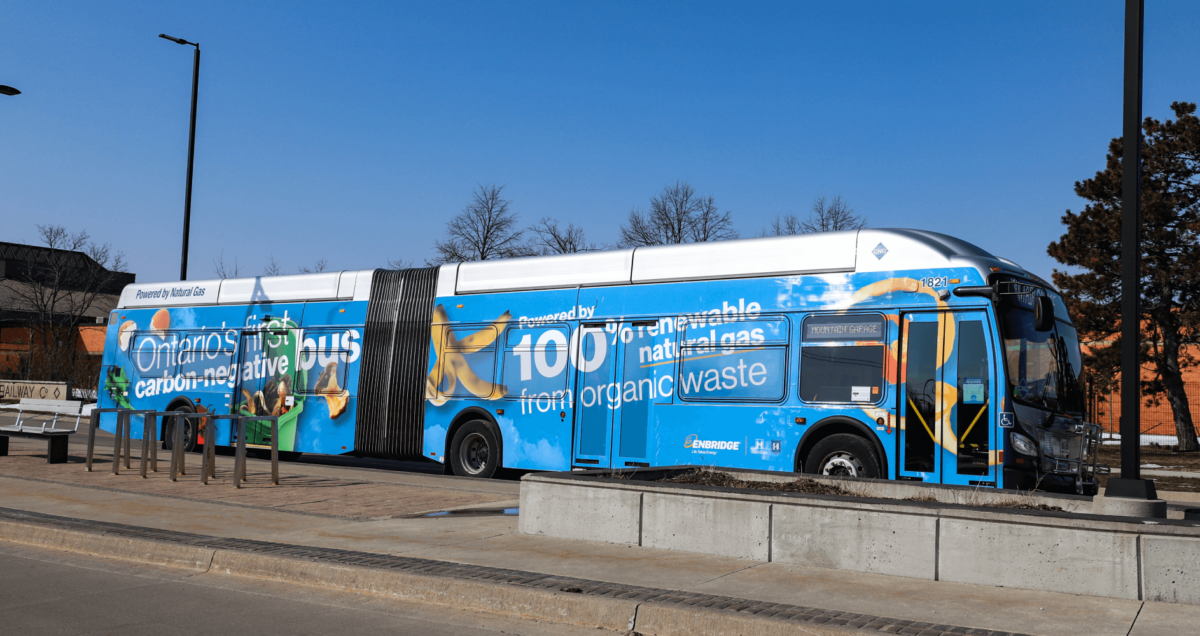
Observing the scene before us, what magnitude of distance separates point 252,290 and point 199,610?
44.8ft

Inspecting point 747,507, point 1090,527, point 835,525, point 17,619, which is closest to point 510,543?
point 747,507

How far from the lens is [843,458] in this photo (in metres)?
11.5

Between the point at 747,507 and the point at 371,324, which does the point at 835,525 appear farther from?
the point at 371,324

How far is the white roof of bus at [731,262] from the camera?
37.4ft

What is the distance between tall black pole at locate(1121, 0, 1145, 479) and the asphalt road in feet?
15.1

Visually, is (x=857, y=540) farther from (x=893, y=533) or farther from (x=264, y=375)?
(x=264, y=375)

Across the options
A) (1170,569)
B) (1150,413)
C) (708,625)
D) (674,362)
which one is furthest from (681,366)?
(1150,413)

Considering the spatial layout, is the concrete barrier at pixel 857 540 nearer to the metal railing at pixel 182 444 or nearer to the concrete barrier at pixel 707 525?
the concrete barrier at pixel 707 525

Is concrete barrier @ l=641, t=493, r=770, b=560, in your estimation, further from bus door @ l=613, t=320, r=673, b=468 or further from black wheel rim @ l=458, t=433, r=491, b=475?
black wheel rim @ l=458, t=433, r=491, b=475

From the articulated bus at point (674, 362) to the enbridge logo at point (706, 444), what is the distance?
0.03m

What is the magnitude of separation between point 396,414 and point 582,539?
8265 mm

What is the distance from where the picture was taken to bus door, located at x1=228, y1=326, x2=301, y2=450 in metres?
18.2

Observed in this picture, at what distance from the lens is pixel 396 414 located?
16.6 metres

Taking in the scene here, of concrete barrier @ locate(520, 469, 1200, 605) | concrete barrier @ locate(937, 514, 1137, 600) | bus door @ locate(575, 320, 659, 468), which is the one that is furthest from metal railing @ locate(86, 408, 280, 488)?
concrete barrier @ locate(937, 514, 1137, 600)
